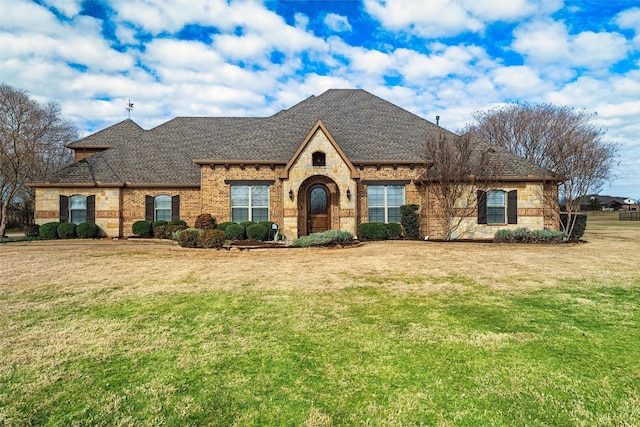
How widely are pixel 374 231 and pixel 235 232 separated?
24.3ft

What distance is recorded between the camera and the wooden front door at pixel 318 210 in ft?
62.5

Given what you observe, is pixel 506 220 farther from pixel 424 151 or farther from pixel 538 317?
pixel 538 317

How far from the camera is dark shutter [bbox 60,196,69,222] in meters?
20.6

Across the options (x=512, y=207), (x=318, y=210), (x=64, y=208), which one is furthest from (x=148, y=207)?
(x=512, y=207)

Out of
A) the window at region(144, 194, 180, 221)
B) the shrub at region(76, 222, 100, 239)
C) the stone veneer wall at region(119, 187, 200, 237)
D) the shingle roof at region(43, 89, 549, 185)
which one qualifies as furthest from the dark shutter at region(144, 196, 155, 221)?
the shrub at region(76, 222, 100, 239)

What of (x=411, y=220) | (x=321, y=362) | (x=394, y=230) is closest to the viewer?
(x=321, y=362)

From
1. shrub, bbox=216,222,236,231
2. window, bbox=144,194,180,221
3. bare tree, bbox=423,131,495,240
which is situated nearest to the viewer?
bare tree, bbox=423,131,495,240

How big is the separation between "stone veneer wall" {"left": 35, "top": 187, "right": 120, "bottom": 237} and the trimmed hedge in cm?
2189

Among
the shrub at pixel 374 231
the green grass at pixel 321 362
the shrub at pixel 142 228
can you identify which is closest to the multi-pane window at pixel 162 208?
the shrub at pixel 142 228

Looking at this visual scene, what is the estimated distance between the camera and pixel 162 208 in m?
21.2

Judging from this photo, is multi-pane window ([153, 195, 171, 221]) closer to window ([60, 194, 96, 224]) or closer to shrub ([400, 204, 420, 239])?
window ([60, 194, 96, 224])

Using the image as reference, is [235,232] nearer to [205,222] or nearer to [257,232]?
[257,232]

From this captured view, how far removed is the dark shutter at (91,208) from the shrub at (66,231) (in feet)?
3.41

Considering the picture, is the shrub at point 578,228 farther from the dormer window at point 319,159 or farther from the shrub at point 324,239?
the dormer window at point 319,159
